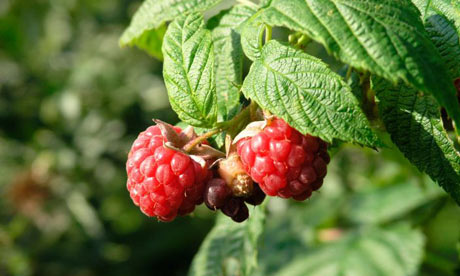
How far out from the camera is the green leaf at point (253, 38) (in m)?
1.25

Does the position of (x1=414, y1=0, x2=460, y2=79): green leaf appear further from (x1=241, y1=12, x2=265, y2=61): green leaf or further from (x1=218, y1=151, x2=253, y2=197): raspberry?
(x1=218, y1=151, x2=253, y2=197): raspberry

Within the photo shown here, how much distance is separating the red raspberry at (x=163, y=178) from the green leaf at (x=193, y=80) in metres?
0.08

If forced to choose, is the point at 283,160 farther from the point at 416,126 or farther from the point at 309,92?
the point at 416,126

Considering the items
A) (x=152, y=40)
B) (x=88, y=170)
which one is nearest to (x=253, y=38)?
(x=152, y=40)

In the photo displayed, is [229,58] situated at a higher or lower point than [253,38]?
lower

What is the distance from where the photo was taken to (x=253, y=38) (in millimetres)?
1266

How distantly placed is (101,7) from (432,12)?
3265mm

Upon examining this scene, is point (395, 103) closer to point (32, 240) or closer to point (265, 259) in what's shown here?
point (265, 259)

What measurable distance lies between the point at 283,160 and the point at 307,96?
0.45ft

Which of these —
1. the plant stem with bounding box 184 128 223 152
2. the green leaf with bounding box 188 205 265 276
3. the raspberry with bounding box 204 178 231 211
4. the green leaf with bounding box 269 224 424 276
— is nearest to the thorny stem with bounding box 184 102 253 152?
the plant stem with bounding box 184 128 223 152

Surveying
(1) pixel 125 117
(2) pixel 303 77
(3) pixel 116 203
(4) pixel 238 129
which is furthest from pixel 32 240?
(2) pixel 303 77

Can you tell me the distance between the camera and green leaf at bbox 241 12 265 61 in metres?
1.25

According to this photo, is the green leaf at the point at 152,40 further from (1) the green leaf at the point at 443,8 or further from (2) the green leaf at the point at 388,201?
(2) the green leaf at the point at 388,201

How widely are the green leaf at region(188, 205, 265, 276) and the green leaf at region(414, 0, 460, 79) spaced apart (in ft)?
2.50
